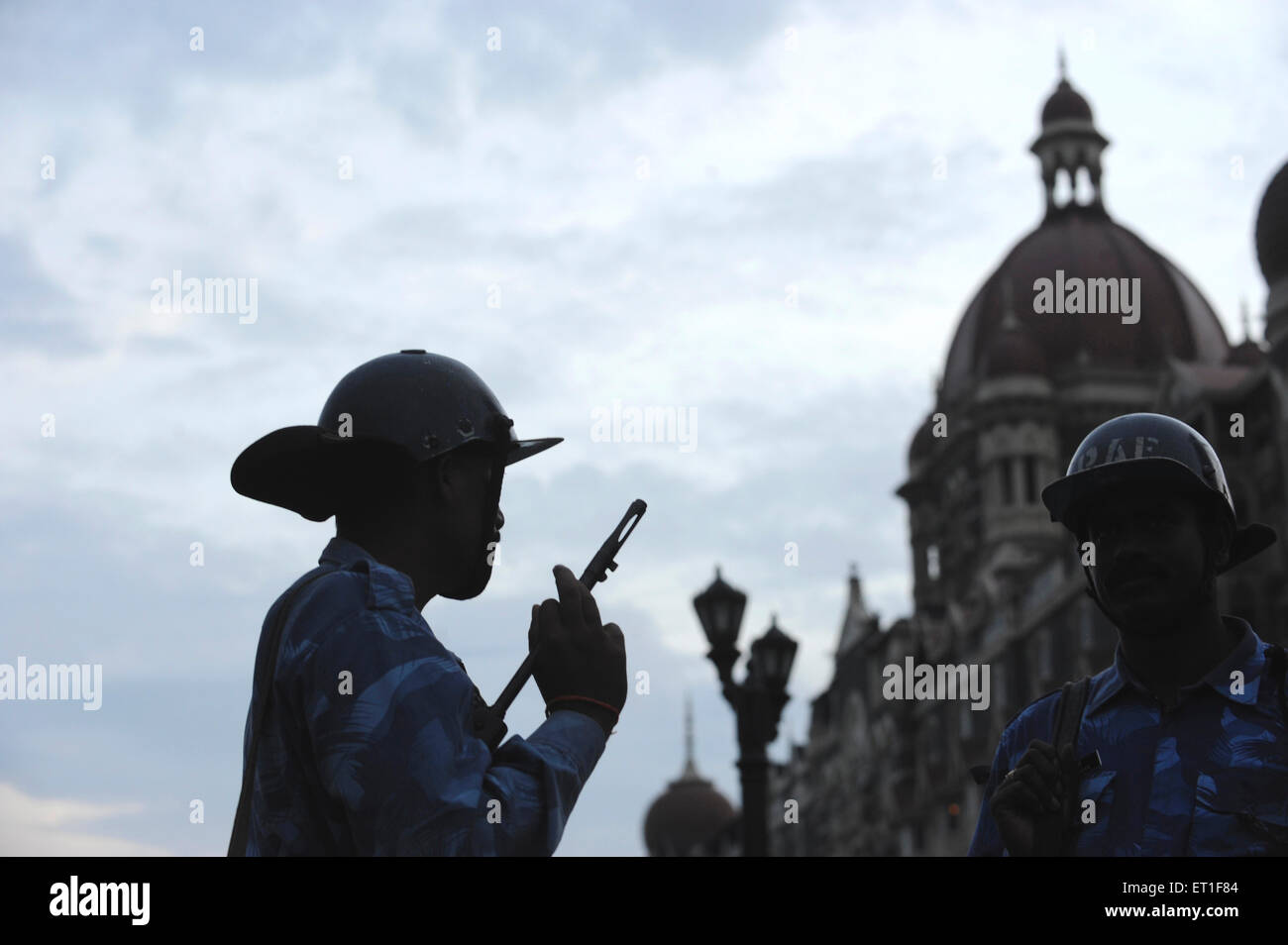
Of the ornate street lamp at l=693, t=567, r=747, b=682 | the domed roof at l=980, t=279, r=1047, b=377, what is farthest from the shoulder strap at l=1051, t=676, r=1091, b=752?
the domed roof at l=980, t=279, r=1047, b=377

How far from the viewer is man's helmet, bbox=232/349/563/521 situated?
4.76 metres

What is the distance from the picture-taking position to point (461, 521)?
4.77 metres

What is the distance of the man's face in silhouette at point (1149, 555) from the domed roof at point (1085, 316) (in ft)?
238

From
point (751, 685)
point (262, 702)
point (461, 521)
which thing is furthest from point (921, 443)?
point (262, 702)

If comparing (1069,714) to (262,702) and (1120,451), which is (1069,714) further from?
(262,702)

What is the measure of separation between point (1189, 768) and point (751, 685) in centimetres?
1337

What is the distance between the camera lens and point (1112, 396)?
7612 cm

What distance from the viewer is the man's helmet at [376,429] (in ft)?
15.6

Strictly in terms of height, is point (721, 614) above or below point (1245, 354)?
below

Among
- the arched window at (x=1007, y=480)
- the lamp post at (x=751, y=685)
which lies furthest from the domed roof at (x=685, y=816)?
the lamp post at (x=751, y=685)

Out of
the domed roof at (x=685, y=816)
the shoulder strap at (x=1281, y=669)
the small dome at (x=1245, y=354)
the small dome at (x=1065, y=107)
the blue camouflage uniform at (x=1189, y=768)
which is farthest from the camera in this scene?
the domed roof at (x=685, y=816)

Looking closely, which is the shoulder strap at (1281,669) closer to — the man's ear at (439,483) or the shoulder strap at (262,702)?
the man's ear at (439,483)

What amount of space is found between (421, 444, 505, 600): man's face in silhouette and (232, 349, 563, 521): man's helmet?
7 centimetres
